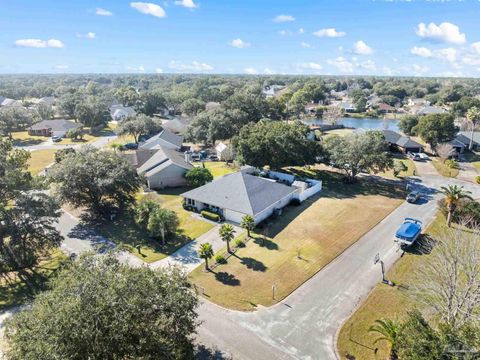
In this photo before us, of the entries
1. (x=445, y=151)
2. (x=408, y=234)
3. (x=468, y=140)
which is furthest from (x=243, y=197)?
(x=468, y=140)

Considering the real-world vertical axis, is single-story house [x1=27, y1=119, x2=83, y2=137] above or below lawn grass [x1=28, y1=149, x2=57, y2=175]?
above

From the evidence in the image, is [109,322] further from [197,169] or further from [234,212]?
[197,169]

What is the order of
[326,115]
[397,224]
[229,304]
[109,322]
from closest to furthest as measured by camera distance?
[109,322] < [229,304] < [397,224] < [326,115]

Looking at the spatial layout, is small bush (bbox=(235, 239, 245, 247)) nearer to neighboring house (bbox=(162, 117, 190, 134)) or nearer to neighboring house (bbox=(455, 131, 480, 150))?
neighboring house (bbox=(162, 117, 190, 134))

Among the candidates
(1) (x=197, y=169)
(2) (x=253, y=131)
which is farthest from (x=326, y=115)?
(1) (x=197, y=169)

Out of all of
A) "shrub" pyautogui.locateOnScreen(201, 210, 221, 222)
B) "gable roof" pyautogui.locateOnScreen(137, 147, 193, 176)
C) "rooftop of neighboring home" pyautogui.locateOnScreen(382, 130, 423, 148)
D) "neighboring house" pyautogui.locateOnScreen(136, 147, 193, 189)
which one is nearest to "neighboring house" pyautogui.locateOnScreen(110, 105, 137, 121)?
"gable roof" pyautogui.locateOnScreen(137, 147, 193, 176)
